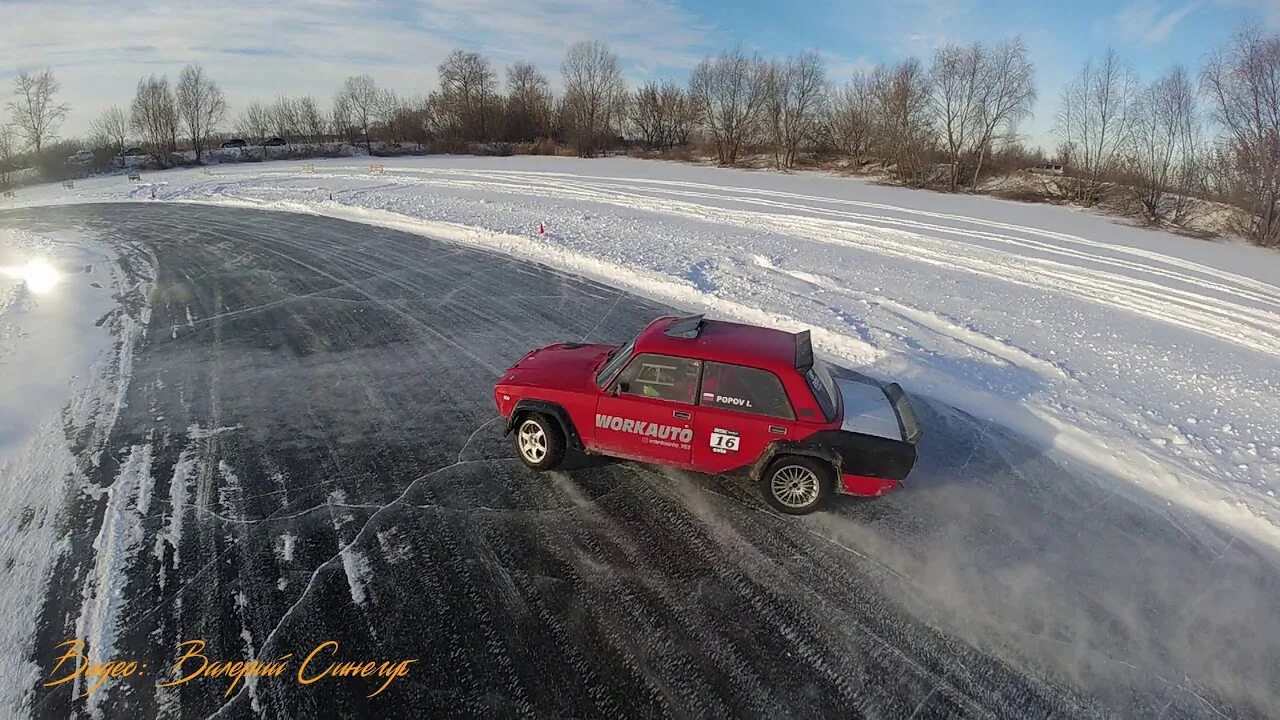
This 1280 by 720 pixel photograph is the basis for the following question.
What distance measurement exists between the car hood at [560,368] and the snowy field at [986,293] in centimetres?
442

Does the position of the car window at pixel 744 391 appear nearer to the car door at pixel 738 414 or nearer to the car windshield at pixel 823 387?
the car door at pixel 738 414

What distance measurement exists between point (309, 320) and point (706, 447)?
27.0ft

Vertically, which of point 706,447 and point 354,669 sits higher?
point 706,447

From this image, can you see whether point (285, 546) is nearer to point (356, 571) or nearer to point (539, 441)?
point (356, 571)

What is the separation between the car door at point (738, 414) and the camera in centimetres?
558

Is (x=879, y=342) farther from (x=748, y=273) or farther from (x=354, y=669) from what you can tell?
(x=354, y=669)

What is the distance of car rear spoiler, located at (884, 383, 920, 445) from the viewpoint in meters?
5.72

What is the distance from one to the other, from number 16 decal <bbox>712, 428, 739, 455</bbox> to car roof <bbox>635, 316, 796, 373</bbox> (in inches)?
24.9

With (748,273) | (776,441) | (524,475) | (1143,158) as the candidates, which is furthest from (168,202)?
(1143,158)

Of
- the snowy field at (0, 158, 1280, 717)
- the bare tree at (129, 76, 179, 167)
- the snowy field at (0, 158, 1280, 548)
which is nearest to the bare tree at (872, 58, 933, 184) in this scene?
the snowy field at (0, 158, 1280, 548)

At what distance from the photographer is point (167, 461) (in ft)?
20.8

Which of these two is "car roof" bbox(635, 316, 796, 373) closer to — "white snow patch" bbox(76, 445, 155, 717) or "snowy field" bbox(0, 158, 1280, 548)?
"snowy field" bbox(0, 158, 1280, 548)

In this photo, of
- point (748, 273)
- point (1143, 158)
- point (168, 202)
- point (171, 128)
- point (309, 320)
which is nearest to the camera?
point (309, 320)

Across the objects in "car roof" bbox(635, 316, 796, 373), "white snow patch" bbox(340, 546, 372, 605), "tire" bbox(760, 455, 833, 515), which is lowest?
"white snow patch" bbox(340, 546, 372, 605)
